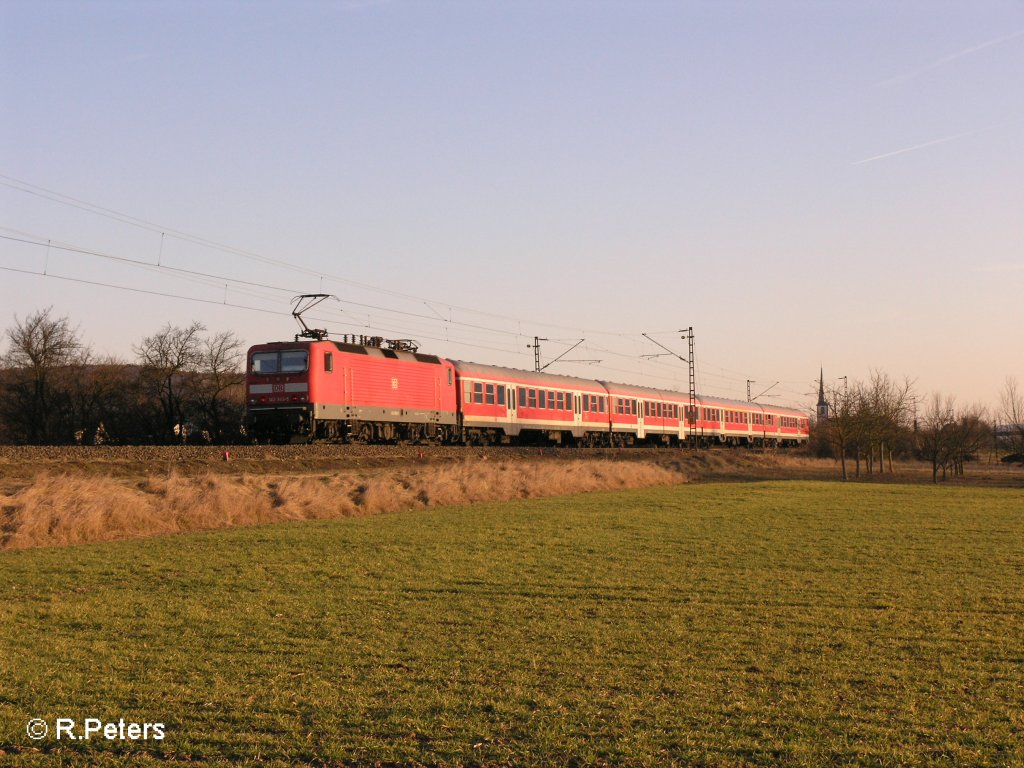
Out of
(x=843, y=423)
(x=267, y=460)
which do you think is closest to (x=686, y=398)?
(x=843, y=423)

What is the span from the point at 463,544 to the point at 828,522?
9.16 meters

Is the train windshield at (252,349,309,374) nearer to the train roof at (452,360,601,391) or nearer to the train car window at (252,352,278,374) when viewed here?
the train car window at (252,352,278,374)

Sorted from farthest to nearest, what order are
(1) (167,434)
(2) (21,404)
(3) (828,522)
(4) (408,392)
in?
(1) (167,434) < (2) (21,404) < (4) (408,392) < (3) (828,522)

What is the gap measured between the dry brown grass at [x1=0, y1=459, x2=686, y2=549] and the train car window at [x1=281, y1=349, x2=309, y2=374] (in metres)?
7.16

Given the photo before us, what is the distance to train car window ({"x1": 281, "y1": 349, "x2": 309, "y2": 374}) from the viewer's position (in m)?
34.6

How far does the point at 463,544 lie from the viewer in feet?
53.6

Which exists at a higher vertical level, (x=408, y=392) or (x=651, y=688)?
(x=408, y=392)

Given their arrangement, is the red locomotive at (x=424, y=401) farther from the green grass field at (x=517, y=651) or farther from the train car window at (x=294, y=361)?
the green grass field at (x=517, y=651)

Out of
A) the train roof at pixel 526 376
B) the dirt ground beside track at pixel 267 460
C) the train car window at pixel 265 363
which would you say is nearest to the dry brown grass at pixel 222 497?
the dirt ground beside track at pixel 267 460

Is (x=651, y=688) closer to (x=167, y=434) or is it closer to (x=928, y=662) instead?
(x=928, y=662)

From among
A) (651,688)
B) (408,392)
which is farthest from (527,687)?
(408,392)

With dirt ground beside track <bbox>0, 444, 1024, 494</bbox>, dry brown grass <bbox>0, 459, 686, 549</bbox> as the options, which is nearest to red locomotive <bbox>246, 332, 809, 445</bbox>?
dirt ground beside track <bbox>0, 444, 1024, 494</bbox>

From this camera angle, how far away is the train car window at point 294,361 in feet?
113

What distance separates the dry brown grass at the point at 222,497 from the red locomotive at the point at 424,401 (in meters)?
7.09
